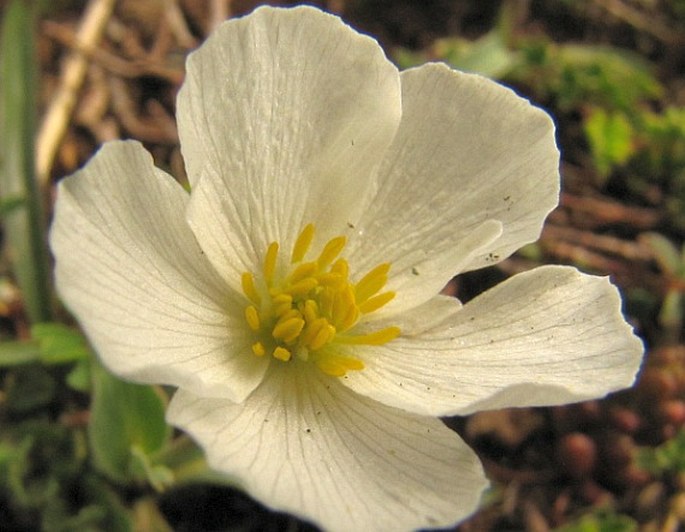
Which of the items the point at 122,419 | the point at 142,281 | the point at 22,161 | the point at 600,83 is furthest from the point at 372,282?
the point at 600,83

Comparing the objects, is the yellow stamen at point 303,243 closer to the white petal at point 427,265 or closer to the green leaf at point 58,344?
the white petal at point 427,265

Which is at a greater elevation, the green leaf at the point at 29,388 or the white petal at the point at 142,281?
the white petal at the point at 142,281

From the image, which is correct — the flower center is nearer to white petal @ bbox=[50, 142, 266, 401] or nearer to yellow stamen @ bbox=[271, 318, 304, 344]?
yellow stamen @ bbox=[271, 318, 304, 344]

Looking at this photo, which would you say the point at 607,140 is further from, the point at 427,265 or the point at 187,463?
the point at 187,463

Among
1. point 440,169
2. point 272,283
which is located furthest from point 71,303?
point 440,169

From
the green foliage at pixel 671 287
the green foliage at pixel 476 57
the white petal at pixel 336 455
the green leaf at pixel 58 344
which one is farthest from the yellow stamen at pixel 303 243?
the green foliage at pixel 671 287

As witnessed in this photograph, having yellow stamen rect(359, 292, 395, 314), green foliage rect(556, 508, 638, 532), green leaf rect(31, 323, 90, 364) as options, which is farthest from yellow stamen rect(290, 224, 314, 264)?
green foliage rect(556, 508, 638, 532)
